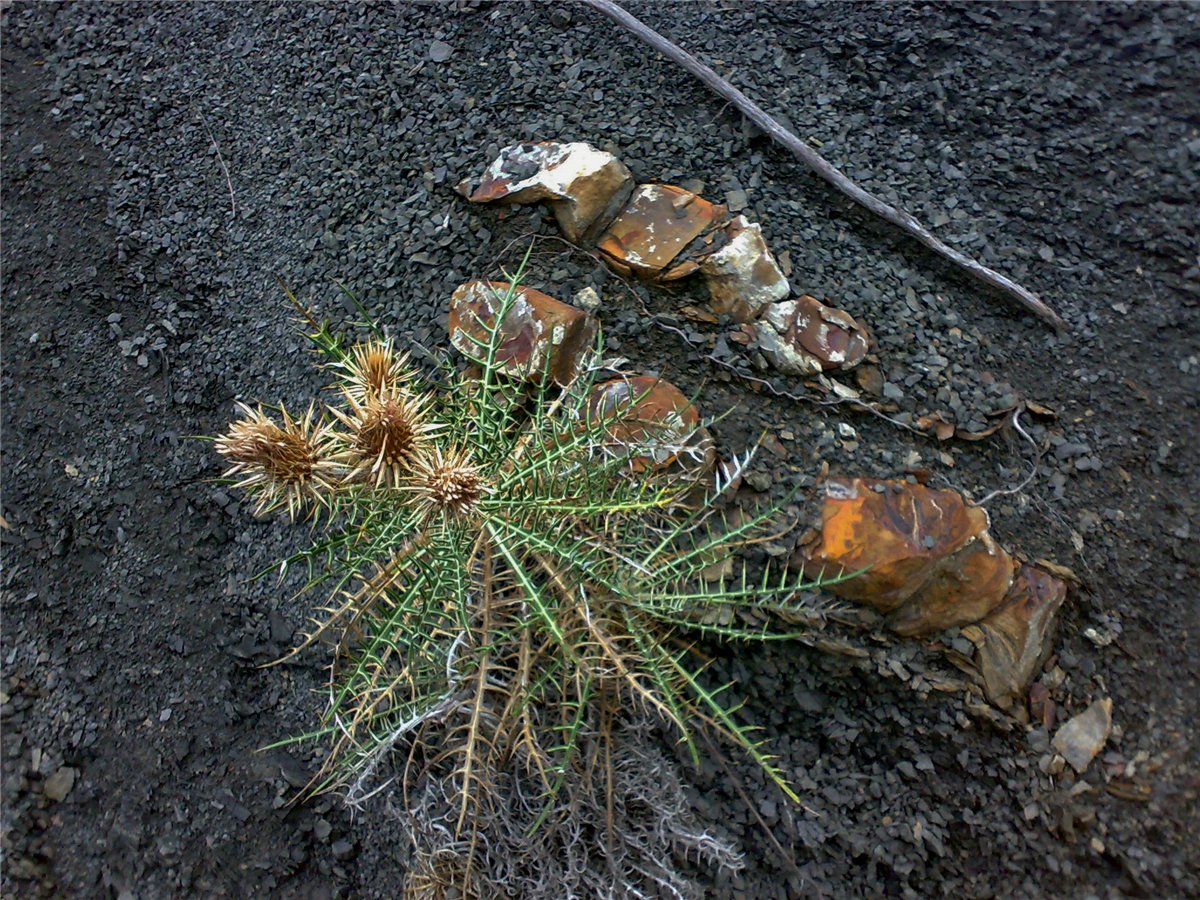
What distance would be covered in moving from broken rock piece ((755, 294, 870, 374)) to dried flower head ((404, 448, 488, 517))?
1104 mm

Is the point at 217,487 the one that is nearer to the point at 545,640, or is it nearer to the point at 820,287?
the point at 545,640

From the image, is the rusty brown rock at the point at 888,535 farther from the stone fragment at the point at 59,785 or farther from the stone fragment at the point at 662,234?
the stone fragment at the point at 59,785

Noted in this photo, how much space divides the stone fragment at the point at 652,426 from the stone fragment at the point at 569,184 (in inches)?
20.4

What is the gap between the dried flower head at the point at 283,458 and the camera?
1317 mm

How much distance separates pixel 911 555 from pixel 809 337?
64cm

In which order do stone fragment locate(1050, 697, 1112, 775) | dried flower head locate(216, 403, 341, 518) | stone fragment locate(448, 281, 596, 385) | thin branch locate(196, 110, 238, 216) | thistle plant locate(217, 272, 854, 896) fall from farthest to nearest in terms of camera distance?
thin branch locate(196, 110, 238, 216)
stone fragment locate(448, 281, 596, 385)
stone fragment locate(1050, 697, 1112, 775)
thistle plant locate(217, 272, 854, 896)
dried flower head locate(216, 403, 341, 518)

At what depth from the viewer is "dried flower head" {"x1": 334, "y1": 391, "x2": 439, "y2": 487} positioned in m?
1.36

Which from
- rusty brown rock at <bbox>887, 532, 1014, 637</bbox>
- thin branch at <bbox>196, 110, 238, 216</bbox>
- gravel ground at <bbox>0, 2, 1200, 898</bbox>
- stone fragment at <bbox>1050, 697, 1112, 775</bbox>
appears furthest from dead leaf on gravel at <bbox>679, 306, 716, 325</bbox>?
thin branch at <bbox>196, 110, 238, 216</bbox>

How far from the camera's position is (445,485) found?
1365 millimetres

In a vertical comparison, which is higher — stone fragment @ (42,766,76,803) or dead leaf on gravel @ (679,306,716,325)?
dead leaf on gravel @ (679,306,716,325)

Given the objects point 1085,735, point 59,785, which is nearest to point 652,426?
point 1085,735

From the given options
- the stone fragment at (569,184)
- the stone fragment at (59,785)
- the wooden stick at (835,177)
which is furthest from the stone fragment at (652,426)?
the stone fragment at (59,785)

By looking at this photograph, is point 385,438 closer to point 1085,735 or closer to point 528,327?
point 528,327

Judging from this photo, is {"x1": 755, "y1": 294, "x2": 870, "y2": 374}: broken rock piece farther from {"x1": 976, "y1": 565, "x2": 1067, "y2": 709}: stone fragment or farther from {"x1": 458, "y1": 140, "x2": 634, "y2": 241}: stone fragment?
{"x1": 976, "y1": 565, "x2": 1067, "y2": 709}: stone fragment
